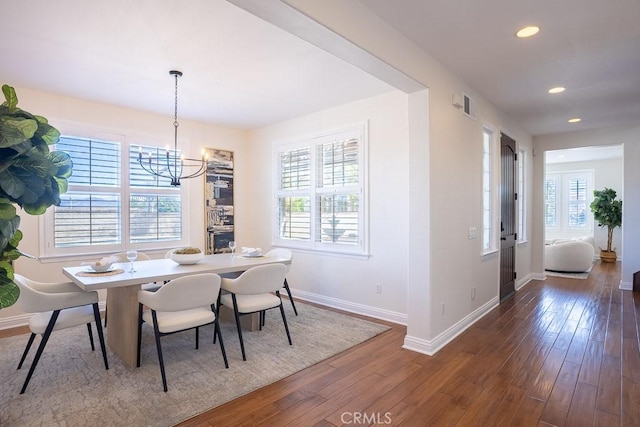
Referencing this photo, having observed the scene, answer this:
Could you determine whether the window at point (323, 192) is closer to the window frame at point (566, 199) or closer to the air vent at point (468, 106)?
the air vent at point (468, 106)

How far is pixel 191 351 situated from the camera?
10.3 feet

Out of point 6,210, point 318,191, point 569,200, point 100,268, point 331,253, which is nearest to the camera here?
point 6,210

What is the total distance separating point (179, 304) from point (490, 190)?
3952 millimetres

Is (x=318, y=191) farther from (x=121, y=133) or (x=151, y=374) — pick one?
(x=151, y=374)

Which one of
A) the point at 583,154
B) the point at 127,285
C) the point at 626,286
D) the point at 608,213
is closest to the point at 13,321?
the point at 127,285

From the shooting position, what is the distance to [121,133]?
15.0 ft

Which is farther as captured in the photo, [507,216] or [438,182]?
[507,216]

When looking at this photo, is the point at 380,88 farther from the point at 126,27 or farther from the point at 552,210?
the point at 552,210

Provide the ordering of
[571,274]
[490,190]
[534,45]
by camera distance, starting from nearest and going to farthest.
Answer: [534,45], [490,190], [571,274]

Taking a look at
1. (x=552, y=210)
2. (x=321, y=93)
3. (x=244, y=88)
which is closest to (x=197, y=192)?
(x=244, y=88)

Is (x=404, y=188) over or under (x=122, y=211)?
over

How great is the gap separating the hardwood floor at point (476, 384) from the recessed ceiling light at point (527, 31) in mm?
2624

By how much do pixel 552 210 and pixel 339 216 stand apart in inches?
335

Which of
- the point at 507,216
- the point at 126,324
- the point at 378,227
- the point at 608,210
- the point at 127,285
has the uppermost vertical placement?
the point at 608,210
